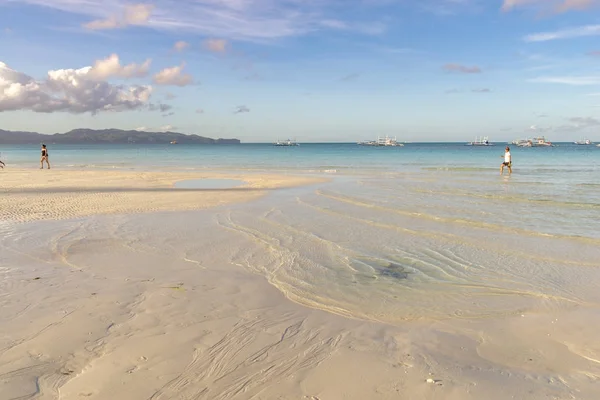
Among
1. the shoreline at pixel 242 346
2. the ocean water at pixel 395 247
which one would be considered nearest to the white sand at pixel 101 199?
the ocean water at pixel 395 247

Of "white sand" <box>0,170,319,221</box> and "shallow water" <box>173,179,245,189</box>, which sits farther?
"shallow water" <box>173,179,245,189</box>

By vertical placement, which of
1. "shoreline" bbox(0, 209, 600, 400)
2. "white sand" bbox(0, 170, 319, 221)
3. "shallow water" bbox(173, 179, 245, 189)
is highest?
"shallow water" bbox(173, 179, 245, 189)

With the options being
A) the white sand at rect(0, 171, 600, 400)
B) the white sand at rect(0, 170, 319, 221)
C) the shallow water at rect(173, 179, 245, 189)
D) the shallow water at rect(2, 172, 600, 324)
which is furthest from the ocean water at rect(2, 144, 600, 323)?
the shallow water at rect(173, 179, 245, 189)

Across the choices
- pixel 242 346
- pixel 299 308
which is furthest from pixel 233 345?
pixel 299 308

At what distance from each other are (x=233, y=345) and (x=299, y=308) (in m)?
1.60

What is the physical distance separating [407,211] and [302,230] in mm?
5099

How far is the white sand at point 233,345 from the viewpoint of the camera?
452cm

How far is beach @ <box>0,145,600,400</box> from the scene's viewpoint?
183 inches

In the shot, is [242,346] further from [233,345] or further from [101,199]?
[101,199]

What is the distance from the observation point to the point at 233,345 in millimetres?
5430

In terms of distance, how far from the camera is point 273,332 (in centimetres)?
587

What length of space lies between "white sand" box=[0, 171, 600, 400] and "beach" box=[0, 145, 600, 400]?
2 cm

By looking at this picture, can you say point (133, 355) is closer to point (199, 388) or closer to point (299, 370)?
point (199, 388)

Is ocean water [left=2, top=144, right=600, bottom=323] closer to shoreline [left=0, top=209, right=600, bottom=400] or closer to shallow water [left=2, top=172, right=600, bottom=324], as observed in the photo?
shallow water [left=2, top=172, right=600, bottom=324]
